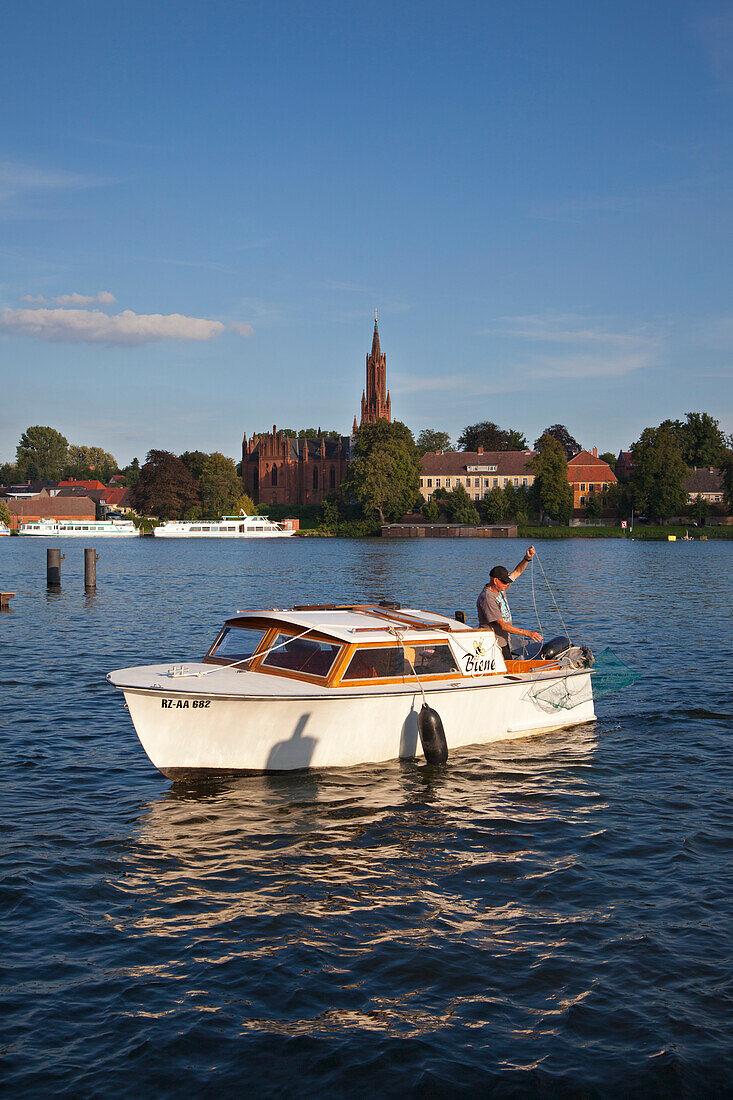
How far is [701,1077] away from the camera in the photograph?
641cm

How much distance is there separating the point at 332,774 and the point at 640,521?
12437cm

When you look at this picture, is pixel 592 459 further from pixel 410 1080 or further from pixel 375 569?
pixel 410 1080

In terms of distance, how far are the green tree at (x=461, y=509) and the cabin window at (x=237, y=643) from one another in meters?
127

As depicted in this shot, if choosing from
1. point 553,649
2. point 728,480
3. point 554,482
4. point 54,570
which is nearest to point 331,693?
point 553,649

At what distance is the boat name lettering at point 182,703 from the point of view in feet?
38.0

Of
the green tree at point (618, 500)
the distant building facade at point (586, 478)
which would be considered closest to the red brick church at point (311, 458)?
the distant building facade at point (586, 478)

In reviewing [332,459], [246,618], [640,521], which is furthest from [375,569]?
[332,459]

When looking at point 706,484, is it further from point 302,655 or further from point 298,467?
point 302,655

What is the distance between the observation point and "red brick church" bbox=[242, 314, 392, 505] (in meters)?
184

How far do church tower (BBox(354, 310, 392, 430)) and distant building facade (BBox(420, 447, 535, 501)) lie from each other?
27111 millimetres

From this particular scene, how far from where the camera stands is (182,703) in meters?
11.6

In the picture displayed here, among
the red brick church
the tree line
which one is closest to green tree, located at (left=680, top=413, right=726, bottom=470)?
the tree line

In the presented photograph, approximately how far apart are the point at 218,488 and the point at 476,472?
4360 cm

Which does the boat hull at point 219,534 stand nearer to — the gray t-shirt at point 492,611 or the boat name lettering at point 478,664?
the gray t-shirt at point 492,611
